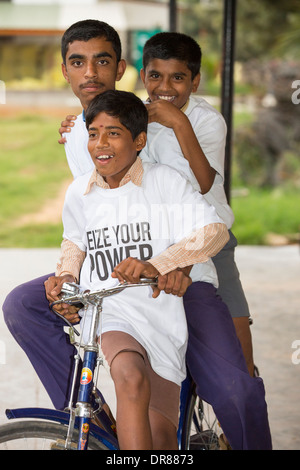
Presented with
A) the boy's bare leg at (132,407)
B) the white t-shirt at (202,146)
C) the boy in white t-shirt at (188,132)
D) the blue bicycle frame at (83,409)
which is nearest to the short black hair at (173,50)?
the boy in white t-shirt at (188,132)

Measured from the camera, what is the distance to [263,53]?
50.1 ft

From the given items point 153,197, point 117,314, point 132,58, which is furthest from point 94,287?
point 132,58

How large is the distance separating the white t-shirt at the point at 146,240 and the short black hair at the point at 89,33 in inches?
18.9

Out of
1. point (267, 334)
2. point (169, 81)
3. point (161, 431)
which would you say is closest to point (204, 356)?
point (161, 431)

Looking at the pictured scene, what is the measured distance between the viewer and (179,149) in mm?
2307

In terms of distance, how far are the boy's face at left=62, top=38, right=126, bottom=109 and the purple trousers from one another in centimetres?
57

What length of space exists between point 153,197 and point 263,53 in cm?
1379

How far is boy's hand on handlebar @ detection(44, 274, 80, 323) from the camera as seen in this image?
206cm

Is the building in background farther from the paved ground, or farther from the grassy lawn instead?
the paved ground

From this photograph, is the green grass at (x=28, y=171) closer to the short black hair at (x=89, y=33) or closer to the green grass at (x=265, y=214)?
the green grass at (x=265, y=214)

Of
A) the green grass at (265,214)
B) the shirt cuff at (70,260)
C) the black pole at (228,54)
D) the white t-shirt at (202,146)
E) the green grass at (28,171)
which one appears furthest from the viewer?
the green grass at (28,171)

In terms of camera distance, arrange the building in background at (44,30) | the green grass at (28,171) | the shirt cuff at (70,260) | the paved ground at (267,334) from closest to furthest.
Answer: the shirt cuff at (70,260)
the paved ground at (267,334)
the green grass at (28,171)
the building in background at (44,30)

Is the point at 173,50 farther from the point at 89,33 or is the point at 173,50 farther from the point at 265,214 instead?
the point at 265,214

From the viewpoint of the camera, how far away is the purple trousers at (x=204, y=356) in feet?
6.94
